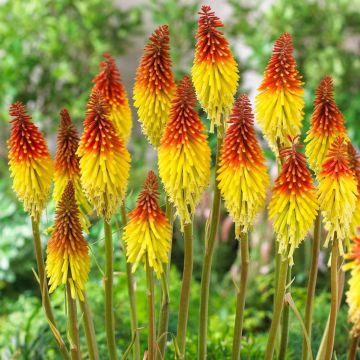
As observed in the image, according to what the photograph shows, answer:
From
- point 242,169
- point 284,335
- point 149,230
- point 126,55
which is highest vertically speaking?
point 126,55

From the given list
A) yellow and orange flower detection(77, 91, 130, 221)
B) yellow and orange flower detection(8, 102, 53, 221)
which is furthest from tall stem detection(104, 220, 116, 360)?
yellow and orange flower detection(8, 102, 53, 221)

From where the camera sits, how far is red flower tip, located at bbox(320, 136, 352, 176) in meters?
1.57

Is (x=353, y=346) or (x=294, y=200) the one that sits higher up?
(x=294, y=200)

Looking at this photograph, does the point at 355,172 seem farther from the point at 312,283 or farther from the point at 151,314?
the point at 151,314

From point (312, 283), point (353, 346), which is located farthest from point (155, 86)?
point (353, 346)

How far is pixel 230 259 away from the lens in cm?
478

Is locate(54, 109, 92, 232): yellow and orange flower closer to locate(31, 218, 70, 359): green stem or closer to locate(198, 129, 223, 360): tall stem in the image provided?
locate(31, 218, 70, 359): green stem

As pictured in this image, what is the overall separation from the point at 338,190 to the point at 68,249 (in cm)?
58

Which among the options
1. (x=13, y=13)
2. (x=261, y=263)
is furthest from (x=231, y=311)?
(x=13, y=13)

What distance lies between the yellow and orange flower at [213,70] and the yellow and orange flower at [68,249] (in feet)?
1.15

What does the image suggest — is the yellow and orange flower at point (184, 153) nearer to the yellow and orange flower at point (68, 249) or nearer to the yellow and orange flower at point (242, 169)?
the yellow and orange flower at point (242, 169)

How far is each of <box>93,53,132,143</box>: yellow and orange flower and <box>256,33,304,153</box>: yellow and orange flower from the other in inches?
15.3

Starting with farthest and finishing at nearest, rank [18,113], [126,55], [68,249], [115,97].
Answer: [126,55]
[115,97]
[18,113]
[68,249]

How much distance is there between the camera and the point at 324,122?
1.76 metres
